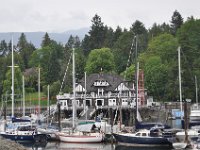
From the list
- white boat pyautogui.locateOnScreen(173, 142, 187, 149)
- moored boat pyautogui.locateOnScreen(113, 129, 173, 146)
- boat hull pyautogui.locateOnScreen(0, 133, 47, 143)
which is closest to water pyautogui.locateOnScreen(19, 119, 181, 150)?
moored boat pyautogui.locateOnScreen(113, 129, 173, 146)

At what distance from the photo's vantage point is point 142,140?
201 feet

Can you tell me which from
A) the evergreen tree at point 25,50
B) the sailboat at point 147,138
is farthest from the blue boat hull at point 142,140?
the evergreen tree at point 25,50

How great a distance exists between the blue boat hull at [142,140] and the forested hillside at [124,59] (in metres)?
36.6

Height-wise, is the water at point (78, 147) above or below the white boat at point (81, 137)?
below

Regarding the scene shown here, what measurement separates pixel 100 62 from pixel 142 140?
80934 mm

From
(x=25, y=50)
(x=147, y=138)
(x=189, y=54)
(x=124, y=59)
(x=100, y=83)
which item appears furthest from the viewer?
(x=25, y=50)

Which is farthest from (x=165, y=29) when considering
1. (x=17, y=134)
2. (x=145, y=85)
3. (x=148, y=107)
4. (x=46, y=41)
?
(x=17, y=134)

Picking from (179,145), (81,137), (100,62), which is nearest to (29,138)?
(81,137)

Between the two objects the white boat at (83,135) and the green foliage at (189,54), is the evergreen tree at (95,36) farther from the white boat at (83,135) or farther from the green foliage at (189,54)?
the white boat at (83,135)

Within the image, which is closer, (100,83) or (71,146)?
(71,146)

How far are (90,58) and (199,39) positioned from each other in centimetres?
2581

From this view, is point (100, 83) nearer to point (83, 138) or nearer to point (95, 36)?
point (83, 138)

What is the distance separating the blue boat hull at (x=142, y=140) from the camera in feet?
198

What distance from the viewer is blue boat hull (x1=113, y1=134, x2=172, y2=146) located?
2373 inches
